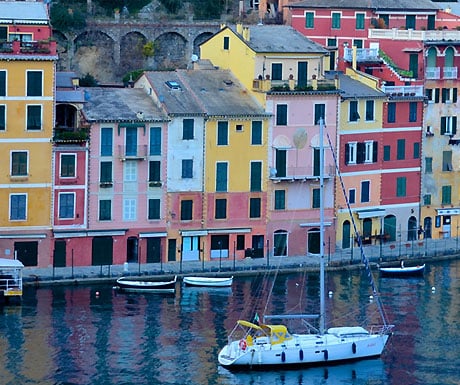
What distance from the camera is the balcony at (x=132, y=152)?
349 feet

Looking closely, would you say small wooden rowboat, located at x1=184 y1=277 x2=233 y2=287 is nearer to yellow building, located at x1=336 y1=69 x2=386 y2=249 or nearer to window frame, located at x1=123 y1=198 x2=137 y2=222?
window frame, located at x1=123 y1=198 x2=137 y2=222

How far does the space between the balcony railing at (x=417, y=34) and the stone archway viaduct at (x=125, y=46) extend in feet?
50.1

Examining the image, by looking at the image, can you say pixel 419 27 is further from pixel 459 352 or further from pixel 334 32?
pixel 459 352

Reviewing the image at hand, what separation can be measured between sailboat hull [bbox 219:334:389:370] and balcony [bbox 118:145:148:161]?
63.4 feet

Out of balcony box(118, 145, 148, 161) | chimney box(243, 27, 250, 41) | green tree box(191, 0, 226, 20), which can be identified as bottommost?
balcony box(118, 145, 148, 161)

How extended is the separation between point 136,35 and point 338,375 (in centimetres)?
4537

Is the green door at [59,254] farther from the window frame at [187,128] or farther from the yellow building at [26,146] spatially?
the window frame at [187,128]

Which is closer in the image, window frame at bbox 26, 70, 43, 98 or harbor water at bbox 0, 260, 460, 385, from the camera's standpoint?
harbor water at bbox 0, 260, 460, 385

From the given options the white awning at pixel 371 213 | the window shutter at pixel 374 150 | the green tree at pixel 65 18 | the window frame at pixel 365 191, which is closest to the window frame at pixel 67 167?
the white awning at pixel 371 213

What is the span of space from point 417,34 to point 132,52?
2038cm

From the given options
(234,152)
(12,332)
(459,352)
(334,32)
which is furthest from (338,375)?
(334,32)

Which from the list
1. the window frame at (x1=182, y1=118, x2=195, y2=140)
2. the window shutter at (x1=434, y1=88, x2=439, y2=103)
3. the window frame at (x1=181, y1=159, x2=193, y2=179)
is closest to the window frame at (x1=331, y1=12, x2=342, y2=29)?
the window shutter at (x1=434, y1=88, x2=439, y2=103)

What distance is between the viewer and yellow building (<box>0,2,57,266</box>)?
104m

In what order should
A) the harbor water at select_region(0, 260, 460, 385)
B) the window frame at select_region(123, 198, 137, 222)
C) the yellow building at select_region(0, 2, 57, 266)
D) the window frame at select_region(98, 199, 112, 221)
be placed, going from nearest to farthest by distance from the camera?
the harbor water at select_region(0, 260, 460, 385)
the yellow building at select_region(0, 2, 57, 266)
the window frame at select_region(98, 199, 112, 221)
the window frame at select_region(123, 198, 137, 222)
